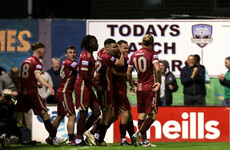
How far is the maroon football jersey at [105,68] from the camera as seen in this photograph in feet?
33.8

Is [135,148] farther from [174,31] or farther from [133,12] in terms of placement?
[133,12]

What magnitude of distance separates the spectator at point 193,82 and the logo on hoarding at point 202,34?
2564mm

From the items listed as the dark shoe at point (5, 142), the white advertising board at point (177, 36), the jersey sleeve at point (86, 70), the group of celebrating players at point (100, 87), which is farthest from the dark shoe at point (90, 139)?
the white advertising board at point (177, 36)

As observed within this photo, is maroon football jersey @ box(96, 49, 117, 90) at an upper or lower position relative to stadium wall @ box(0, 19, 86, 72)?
lower

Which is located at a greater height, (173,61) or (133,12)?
(133,12)

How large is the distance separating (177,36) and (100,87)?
260 inches

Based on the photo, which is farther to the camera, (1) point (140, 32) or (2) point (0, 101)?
(1) point (140, 32)

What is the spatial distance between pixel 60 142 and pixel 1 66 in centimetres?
574

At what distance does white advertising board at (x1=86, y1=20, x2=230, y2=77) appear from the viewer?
1631 centimetres

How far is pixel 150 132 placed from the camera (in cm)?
1280

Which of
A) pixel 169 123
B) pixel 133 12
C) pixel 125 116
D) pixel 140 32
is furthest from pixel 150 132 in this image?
pixel 133 12

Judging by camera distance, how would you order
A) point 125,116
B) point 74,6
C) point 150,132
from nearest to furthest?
point 125,116 < point 150,132 < point 74,6

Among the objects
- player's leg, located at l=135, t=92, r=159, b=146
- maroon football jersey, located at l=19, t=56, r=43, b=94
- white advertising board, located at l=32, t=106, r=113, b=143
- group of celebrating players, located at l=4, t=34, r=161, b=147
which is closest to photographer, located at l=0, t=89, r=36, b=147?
white advertising board, located at l=32, t=106, r=113, b=143

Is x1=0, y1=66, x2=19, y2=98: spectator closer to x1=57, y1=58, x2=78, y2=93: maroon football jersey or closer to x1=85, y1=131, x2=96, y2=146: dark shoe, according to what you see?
x1=57, y1=58, x2=78, y2=93: maroon football jersey
